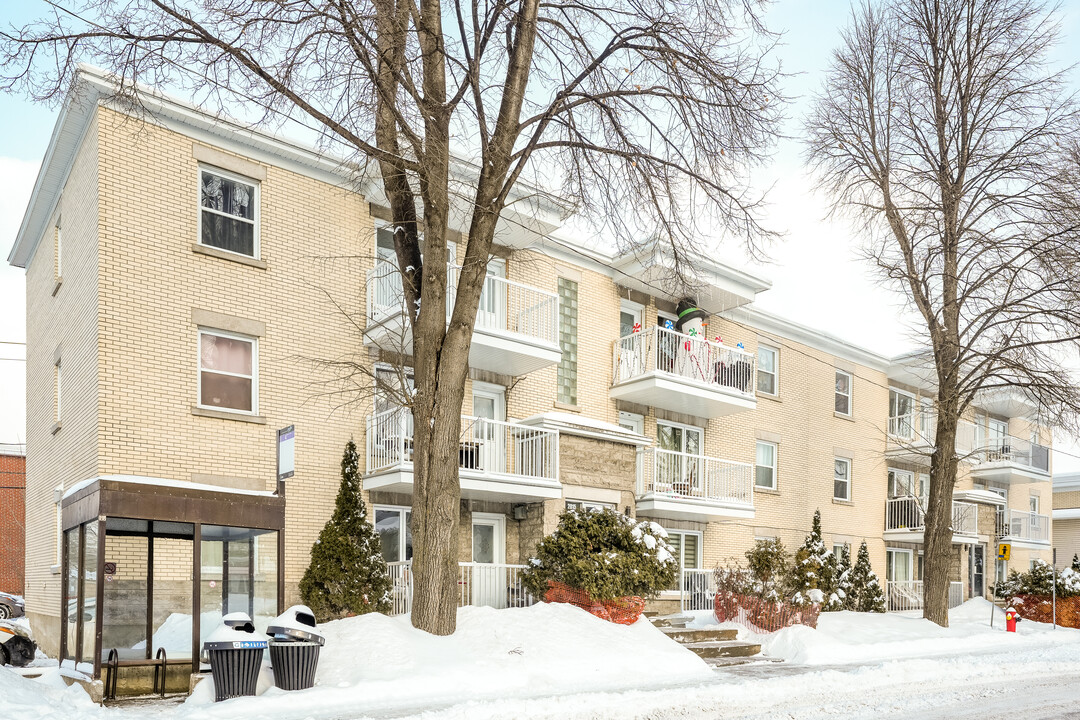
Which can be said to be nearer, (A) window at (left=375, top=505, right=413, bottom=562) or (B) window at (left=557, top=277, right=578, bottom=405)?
(A) window at (left=375, top=505, right=413, bottom=562)

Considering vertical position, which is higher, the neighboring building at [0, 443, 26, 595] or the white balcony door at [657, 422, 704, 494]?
the white balcony door at [657, 422, 704, 494]

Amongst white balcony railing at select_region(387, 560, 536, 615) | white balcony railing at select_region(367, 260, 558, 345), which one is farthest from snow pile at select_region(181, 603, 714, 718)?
white balcony railing at select_region(367, 260, 558, 345)

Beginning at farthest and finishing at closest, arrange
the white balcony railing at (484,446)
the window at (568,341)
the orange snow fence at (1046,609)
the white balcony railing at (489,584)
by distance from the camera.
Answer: the orange snow fence at (1046,609)
the window at (568,341)
the white balcony railing at (489,584)
the white balcony railing at (484,446)

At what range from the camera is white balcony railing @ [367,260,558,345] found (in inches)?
682

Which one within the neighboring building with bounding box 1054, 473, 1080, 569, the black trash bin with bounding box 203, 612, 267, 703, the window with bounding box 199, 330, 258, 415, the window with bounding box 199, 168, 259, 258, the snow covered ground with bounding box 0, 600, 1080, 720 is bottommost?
the neighboring building with bounding box 1054, 473, 1080, 569

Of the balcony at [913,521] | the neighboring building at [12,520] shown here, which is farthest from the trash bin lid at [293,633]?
the neighboring building at [12,520]

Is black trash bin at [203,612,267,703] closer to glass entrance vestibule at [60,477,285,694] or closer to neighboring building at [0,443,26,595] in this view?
glass entrance vestibule at [60,477,285,694]

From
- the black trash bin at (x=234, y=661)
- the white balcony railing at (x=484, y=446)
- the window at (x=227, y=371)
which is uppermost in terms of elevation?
the window at (x=227, y=371)

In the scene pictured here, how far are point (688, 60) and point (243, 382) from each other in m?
9.01

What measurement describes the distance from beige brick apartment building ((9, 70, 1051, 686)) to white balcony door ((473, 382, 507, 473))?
0.07 meters

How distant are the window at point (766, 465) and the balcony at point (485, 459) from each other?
386 inches

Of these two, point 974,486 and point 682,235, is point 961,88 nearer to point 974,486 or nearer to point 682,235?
point 682,235

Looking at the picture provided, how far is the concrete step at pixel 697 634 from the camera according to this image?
16766 millimetres

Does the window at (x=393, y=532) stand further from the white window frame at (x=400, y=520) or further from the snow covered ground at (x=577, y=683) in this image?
the snow covered ground at (x=577, y=683)
